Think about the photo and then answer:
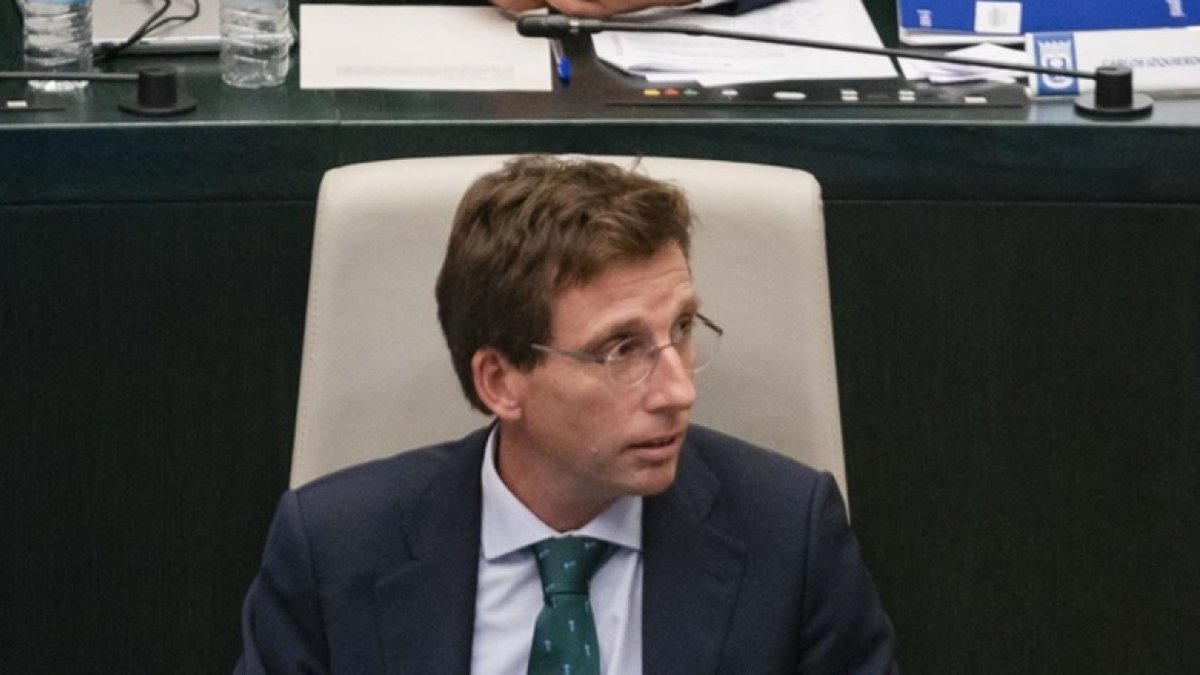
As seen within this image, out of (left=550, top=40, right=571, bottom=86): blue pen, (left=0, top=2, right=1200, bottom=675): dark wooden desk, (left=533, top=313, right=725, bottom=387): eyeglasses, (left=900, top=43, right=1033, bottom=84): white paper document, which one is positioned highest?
(left=550, top=40, right=571, bottom=86): blue pen

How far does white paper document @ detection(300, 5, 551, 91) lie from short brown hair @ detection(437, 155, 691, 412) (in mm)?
719

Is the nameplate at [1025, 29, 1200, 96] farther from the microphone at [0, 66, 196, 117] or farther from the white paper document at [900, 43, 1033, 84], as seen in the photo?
the microphone at [0, 66, 196, 117]

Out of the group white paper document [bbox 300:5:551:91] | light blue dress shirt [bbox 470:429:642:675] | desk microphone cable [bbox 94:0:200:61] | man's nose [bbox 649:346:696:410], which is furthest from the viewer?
desk microphone cable [bbox 94:0:200:61]

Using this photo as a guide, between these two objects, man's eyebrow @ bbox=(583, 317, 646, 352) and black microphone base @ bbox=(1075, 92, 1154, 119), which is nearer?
man's eyebrow @ bbox=(583, 317, 646, 352)

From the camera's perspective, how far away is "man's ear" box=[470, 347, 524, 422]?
1.80 m

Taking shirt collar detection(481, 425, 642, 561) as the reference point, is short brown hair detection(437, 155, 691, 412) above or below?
above

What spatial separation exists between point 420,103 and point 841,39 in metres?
0.52

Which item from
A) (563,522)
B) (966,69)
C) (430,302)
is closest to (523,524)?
(563,522)

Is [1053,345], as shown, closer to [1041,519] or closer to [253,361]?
[1041,519]

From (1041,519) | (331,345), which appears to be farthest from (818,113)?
(331,345)

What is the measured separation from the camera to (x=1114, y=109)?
2455mm

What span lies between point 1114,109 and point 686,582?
0.91 m

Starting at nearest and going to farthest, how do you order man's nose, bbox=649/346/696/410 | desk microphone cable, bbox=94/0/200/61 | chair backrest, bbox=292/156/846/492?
man's nose, bbox=649/346/696/410, chair backrest, bbox=292/156/846/492, desk microphone cable, bbox=94/0/200/61

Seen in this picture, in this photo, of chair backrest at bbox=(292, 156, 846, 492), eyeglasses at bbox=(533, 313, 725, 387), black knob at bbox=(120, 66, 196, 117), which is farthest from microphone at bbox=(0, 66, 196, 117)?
eyeglasses at bbox=(533, 313, 725, 387)
